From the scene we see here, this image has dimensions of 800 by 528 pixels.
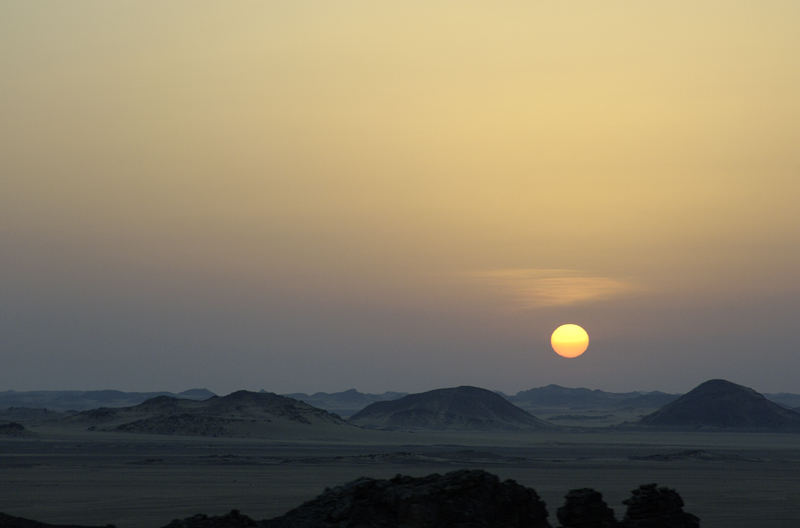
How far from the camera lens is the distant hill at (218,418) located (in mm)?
95875

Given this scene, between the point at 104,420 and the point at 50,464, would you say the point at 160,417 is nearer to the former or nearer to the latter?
the point at 104,420

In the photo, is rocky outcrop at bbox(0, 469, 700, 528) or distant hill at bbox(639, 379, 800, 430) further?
distant hill at bbox(639, 379, 800, 430)

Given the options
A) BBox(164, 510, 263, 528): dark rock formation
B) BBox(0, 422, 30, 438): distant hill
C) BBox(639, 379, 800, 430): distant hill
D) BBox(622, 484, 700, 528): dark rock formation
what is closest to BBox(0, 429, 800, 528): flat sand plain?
BBox(0, 422, 30, 438): distant hill

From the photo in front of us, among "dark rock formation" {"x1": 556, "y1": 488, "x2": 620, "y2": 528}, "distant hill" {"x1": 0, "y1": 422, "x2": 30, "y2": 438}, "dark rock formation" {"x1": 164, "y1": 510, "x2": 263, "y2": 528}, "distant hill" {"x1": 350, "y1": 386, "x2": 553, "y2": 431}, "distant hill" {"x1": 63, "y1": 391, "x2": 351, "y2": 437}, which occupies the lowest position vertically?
"dark rock formation" {"x1": 164, "y1": 510, "x2": 263, "y2": 528}

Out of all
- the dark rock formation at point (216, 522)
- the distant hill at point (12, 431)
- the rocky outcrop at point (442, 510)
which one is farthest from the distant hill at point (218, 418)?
the dark rock formation at point (216, 522)

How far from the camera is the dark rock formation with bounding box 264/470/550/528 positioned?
2241 centimetres

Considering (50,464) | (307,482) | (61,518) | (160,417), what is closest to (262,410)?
(160,417)

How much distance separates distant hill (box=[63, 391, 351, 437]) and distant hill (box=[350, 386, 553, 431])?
28645 millimetres

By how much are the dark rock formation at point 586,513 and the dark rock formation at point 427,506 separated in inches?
22.1

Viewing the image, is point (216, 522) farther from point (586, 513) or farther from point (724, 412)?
point (724, 412)

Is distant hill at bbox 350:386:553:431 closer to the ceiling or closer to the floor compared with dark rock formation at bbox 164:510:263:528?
closer to the ceiling

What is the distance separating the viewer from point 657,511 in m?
24.4

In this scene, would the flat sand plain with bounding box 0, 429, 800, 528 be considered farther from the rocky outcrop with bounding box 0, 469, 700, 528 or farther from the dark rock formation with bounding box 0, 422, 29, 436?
the rocky outcrop with bounding box 0, 469, 700, 528

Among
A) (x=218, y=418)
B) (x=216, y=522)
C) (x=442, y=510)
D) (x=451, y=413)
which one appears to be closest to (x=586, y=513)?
(x=442, y=510)
